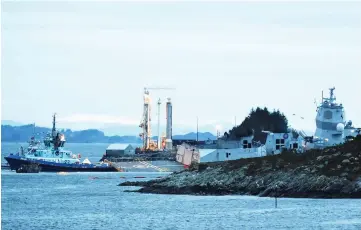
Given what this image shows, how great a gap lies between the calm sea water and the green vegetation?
48852mm

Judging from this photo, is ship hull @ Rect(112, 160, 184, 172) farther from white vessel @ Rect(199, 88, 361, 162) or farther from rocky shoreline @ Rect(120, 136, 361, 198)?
rocky shoreline @ Rect(120, 136, 361, 198)

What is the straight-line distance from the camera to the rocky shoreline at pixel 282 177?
263ft

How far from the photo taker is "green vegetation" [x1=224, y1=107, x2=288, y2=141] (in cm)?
14288

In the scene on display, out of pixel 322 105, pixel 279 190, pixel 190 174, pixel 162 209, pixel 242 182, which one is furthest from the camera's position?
pixel 322 105

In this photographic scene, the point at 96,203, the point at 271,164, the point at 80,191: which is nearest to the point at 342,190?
the point at 271,164

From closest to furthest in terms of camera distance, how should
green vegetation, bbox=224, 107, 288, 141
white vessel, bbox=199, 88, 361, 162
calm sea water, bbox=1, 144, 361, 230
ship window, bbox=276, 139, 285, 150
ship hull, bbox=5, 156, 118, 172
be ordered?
calm sea water, bbox=1, 144, 361, 230 → white vessel, bbox=199, 88, 361, 162 → ship window, bbox=276, 139, 285, 150 → green vegetation, bbox=224, 107, 288, 141 → ship hull, bbox=5, 156, 118, 172

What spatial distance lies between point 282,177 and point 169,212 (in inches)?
639

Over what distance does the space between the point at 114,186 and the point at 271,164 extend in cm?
2646

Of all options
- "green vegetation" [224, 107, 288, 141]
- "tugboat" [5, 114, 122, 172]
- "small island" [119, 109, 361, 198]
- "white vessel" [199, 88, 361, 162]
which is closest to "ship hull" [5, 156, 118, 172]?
"tugboat" [5, 114, 122, 172]

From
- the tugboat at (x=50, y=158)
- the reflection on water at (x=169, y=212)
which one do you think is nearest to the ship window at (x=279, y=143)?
the reflection on water at (x=169, y=212)

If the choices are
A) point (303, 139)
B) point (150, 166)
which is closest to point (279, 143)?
point (303, 139)

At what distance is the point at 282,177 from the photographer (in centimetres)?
8569

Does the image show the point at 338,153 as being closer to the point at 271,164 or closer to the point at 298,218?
the point at 271,164

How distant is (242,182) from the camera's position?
90.1m
